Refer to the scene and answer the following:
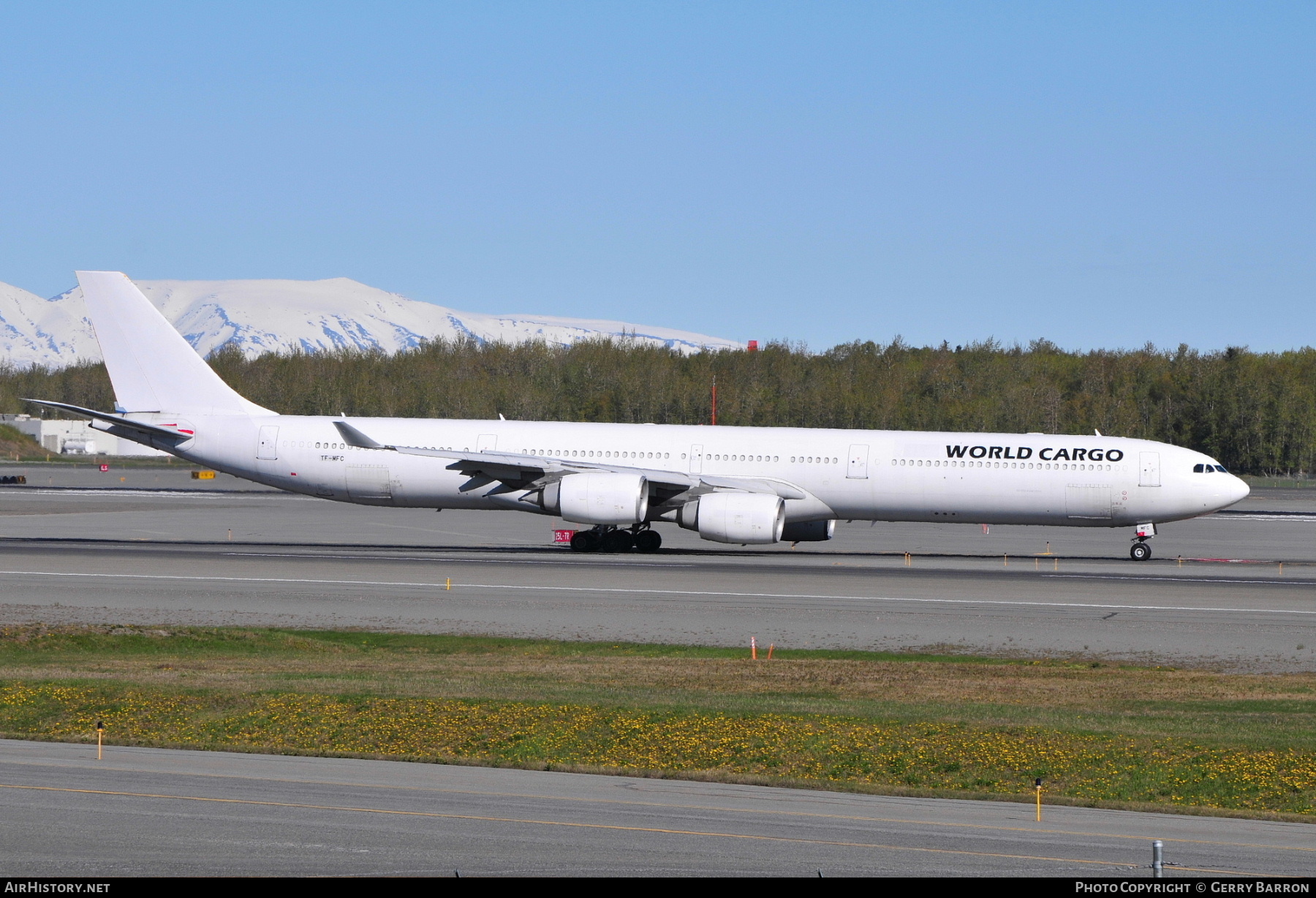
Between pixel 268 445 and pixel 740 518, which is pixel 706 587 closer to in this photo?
pixel 740 518

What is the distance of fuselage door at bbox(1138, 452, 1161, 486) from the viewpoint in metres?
40.0

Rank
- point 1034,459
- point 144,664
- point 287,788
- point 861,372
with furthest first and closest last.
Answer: point 861,372 → point 1034,459 → point 144,664 → point 287,788

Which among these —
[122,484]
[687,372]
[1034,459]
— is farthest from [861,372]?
[1034,459]

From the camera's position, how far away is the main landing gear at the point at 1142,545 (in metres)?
40.4

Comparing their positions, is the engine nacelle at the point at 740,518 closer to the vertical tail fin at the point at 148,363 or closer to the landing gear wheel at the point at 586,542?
the landing gear wheel at the point at 586,542

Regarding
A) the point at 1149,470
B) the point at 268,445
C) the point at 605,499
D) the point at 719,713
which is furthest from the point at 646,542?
the point at 719,713

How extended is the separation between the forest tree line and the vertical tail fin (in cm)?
A: 8354

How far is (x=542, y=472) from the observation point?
40656 mm

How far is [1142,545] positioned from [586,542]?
17.4m

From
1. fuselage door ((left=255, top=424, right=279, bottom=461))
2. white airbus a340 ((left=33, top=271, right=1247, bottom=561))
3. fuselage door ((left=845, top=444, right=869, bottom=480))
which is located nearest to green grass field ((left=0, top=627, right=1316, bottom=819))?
white airbus a340 ((left=33, top=271, right=1247, bottom=561))

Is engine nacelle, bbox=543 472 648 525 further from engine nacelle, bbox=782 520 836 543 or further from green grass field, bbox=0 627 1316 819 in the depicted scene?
green grass field, bbox=0 627 1316 819
